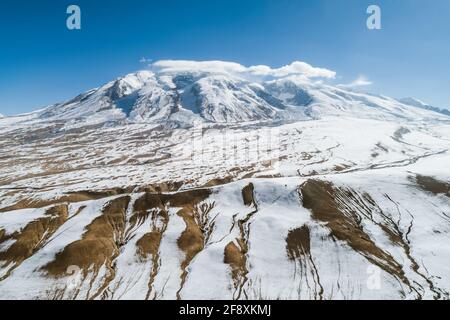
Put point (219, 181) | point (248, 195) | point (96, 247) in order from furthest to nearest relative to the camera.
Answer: point (219, 181)
point (248, 195)
point (96, 247)

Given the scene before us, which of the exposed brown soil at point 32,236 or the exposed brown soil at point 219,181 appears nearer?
the exposed brown soil at point 32,236

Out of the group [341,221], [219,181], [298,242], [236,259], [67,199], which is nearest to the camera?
[236,259]

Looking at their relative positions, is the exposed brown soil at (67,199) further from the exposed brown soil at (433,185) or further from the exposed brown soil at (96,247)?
the exposed brown soil at (433,185)

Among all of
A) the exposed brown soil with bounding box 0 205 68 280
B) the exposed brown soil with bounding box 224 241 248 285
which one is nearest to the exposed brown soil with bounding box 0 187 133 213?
the exposed brown soil with bounding box 0 205 68 280

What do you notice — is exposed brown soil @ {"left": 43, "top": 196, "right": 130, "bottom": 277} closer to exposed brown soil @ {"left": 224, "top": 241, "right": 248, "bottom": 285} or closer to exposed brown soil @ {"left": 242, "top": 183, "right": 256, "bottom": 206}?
exposed brown soil @ {"left": 224, "top": 241, "right": 248, "bottom": 285}

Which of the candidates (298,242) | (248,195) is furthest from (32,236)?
(298,242)

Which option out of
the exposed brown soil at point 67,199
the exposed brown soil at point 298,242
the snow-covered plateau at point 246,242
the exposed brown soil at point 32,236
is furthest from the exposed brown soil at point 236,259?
the exposed brown soil at point 67,199

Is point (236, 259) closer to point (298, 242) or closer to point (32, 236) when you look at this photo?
point (298, 242)

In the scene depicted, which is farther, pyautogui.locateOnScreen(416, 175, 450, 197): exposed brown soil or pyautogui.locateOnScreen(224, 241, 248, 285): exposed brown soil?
pyautogui.locateOnScreen(416, 175, 450, 197): exposed brown soil

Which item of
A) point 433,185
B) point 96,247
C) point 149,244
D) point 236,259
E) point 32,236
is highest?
point 433,185
